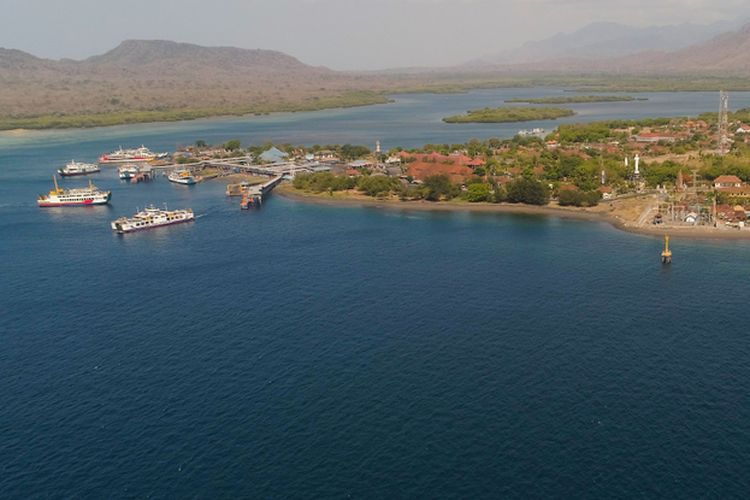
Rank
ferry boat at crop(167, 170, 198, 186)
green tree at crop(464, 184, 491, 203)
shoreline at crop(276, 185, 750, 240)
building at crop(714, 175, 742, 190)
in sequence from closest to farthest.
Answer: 1. shoreline at crop(276, 185, 750, 240)
2. building at crop(714, 175, 742, 190)
3. green tree at crop(464, 184, 491, 203)
4. ferry boat at crop(167, 170, 198, 186)

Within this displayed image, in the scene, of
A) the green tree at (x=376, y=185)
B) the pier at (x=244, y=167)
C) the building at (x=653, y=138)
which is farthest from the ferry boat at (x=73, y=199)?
the building at (x=653, y=138)

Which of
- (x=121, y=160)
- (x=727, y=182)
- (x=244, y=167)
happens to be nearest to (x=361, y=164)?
(x=244, y=167)

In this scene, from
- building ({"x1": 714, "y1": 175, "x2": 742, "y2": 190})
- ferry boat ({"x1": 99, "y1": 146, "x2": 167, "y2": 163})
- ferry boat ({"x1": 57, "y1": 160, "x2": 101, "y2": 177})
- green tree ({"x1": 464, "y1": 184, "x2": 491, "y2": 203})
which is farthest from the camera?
ferry boat ({"x1": 99, "y1": 146, "x2": 167, "y2": 163})

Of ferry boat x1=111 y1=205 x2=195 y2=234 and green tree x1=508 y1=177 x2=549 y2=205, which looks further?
green tree x1=508 y1=177 x2=549 y2=205

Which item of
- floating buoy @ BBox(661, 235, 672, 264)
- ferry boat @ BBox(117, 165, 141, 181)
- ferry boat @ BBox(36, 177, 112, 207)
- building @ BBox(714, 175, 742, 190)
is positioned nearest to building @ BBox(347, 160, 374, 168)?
ferry boat @ BBox(117, 165, 141, 181)

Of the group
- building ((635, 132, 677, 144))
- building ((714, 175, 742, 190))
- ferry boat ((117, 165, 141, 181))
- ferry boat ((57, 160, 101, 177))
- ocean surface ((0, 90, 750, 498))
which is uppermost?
ferry boat ((57, 160, 101, 177))

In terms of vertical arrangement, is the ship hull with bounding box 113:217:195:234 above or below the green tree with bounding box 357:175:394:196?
below

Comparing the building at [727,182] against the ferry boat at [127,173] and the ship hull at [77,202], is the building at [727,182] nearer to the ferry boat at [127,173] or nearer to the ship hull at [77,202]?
the ship hull at [77,202]

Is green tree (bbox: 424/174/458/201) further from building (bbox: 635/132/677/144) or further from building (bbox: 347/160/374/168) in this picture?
building (bbox: 635/132/677/144)
